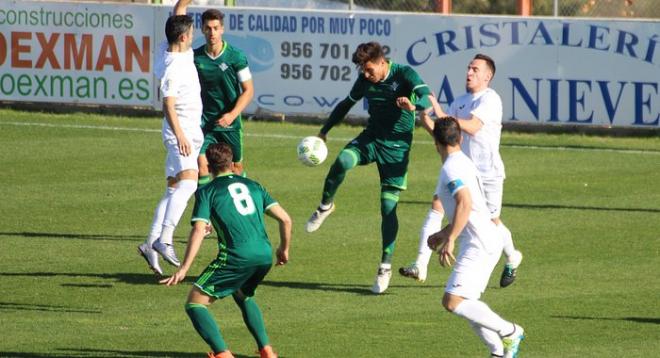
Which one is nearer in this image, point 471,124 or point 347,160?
point 471,124

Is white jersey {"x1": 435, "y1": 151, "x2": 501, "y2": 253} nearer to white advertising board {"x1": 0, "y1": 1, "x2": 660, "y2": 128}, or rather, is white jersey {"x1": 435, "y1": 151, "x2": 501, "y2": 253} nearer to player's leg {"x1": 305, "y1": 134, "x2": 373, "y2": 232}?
player's leg {"x1": 305, "y1": 134, "x2": 373, "y2": 232}

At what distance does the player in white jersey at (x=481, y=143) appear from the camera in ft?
38.9

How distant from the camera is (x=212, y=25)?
43.7 feet

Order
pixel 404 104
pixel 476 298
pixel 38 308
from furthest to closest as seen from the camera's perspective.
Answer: pixel 404 104
pixel 38 308
pixel 476 298

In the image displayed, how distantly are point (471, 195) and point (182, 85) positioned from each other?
4.26 m

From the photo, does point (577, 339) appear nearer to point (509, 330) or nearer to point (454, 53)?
point (509, 330)

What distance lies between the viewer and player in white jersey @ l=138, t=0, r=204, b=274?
1246 centimetres

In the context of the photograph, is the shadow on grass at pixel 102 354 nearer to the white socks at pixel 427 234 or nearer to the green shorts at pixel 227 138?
the white socks at pixel 427 234

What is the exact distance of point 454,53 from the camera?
2325 centimetres

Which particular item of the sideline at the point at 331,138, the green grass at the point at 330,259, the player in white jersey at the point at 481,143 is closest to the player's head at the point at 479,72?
the player in white jersey at the point at 481,143

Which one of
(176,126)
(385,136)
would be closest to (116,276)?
(176,126)

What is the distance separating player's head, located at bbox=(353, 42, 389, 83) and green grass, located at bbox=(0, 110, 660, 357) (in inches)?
75.1

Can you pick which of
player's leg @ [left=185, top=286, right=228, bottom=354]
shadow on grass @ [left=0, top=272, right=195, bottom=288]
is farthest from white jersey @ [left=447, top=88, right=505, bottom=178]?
player's leg @ [left=185, top=286, right=228, bottom=354]

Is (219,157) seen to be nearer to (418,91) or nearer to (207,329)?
(207,329)
